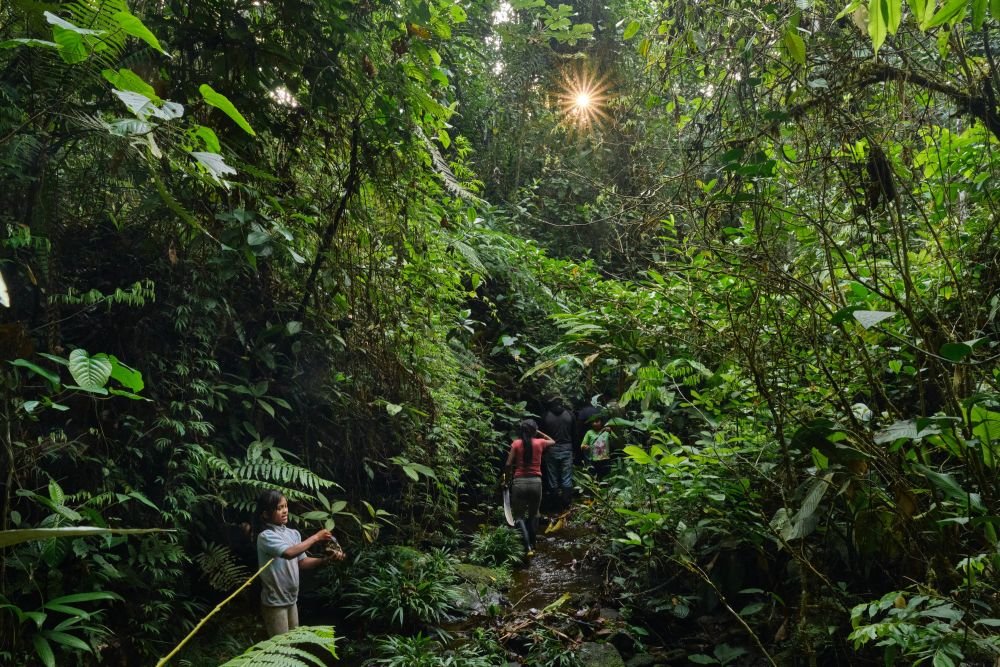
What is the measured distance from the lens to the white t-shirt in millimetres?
4242

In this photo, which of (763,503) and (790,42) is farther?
(763,503)

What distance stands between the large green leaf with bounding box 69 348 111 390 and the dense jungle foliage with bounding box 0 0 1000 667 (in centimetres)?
1

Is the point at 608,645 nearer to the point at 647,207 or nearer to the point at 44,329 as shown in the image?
the point at 647,207

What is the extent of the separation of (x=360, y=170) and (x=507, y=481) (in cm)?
441

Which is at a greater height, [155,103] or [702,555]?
[155,103]

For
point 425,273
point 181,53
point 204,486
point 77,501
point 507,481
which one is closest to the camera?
point 181,53

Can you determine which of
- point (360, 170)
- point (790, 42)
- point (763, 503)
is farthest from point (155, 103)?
point (763, 503)

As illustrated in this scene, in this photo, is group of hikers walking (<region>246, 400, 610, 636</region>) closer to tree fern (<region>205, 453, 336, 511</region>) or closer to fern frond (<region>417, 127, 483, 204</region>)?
tree fern (<region>205, 453, 336, 511</region>)

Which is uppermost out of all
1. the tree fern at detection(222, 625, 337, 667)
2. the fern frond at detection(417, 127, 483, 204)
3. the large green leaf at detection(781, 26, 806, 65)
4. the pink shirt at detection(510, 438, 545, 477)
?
the fern frond at detection(417, 127, 483, 204)

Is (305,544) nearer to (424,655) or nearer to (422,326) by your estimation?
(424,655)

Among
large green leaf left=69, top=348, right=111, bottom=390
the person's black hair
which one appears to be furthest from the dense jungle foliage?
the person's black hair

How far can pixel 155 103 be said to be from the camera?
172 cm

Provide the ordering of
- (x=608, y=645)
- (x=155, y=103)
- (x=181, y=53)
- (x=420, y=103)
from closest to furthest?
(x=155, y=103)
(x=181, y=53)
(x=420, y=103)
(x=608, y=645)

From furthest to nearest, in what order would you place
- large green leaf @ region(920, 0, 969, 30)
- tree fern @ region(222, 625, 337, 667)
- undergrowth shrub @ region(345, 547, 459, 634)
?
undergrowth shrub @ region(345, 547, 459, 634) → large green leaf @ region(920, 0, 969, 30) → tree fern @ region(222, 625, 337, 667)
